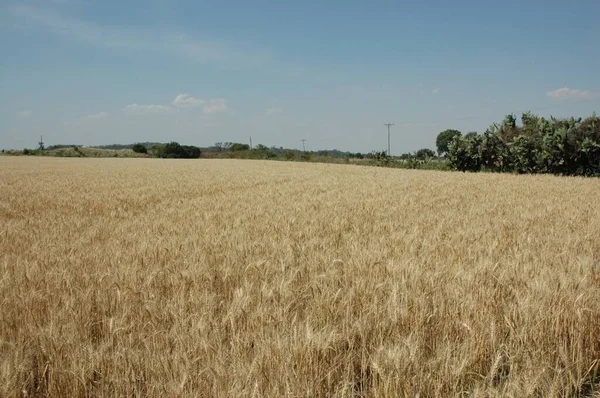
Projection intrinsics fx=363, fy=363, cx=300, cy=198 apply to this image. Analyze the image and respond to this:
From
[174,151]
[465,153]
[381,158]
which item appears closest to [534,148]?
[465,153]

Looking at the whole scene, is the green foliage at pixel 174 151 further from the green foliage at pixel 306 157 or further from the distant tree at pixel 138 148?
the green foliage at pixel 306 157

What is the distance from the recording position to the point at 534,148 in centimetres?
3338

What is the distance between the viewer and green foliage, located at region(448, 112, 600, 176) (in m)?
30.2

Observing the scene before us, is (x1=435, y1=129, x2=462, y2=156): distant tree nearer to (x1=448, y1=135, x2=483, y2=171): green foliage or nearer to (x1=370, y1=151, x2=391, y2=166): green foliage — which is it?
(x1=370, y1=151, x2=391, y2=166): green foliage

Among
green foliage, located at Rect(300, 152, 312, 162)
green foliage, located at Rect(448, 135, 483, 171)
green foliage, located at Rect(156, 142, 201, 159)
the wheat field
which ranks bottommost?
the wheat field

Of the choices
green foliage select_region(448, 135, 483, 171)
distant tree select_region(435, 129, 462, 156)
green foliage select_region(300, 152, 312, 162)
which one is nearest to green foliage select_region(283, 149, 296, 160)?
green foliage select_region(300, 152, 312, 162)

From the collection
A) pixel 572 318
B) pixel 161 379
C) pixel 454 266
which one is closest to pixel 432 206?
pixel 454 266

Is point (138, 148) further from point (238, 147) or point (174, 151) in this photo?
point (238, 147)

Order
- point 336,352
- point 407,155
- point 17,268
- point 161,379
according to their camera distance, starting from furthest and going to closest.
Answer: point 407,155, point 17,268, point 336,352, point 161,379

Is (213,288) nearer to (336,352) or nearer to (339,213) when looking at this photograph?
(336,352)

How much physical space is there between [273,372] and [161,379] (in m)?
0.55

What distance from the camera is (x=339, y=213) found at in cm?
805

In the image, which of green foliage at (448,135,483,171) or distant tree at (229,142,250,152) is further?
distant tree at (229,142,250,152)

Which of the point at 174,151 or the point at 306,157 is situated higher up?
the point at 174,151
